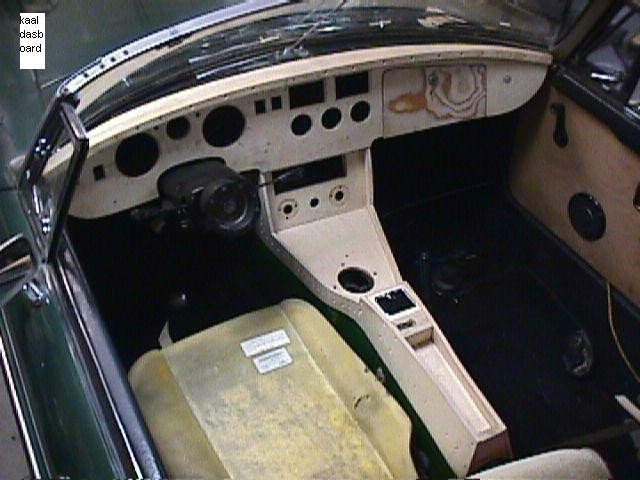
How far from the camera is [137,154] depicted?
2211 millimetres

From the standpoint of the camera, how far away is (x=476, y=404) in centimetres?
204

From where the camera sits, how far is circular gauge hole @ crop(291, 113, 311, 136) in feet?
7.94

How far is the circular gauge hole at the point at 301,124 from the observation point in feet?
7.94

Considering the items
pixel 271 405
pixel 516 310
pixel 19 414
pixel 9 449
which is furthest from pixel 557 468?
pixel 9 449

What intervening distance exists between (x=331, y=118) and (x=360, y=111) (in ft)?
0.33

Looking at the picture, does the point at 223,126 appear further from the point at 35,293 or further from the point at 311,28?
the point at 35,293

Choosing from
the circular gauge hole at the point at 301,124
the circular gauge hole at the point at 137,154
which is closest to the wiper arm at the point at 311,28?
the circular gauge hole at the point at 301,124

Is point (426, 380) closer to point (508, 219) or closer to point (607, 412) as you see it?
point (607, 412)

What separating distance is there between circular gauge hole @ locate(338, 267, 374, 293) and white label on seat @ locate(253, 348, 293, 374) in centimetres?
28

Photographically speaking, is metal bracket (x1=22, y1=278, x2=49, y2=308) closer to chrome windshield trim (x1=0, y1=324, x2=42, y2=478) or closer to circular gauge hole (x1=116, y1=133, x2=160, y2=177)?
chrome windshield trim (x1=0, y1=324, x2=42, y2=478)

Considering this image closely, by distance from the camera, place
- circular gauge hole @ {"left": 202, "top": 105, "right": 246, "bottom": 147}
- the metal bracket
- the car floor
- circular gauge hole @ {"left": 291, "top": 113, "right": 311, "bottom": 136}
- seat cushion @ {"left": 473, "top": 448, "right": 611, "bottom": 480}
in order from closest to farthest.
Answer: seat cushion @ {"left": 473, "top": 448, "right": 611, "bottom": 480} → the metal bracket → circular gauge hole @ {"left": 202, "top": 105, "right": 246, "bottom": 147} → circular gauge hole @ {"left": 291, "top": 113, "right": 311, "bottom": 136} → the car floor

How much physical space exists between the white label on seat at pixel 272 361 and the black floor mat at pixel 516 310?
0.77 metres

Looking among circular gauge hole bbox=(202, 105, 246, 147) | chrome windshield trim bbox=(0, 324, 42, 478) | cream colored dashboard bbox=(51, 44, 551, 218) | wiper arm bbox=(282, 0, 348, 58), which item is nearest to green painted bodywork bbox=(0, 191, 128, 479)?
chrome windshield trim bbox=(0, 324, 42, 478)

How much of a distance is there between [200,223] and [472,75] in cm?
103
